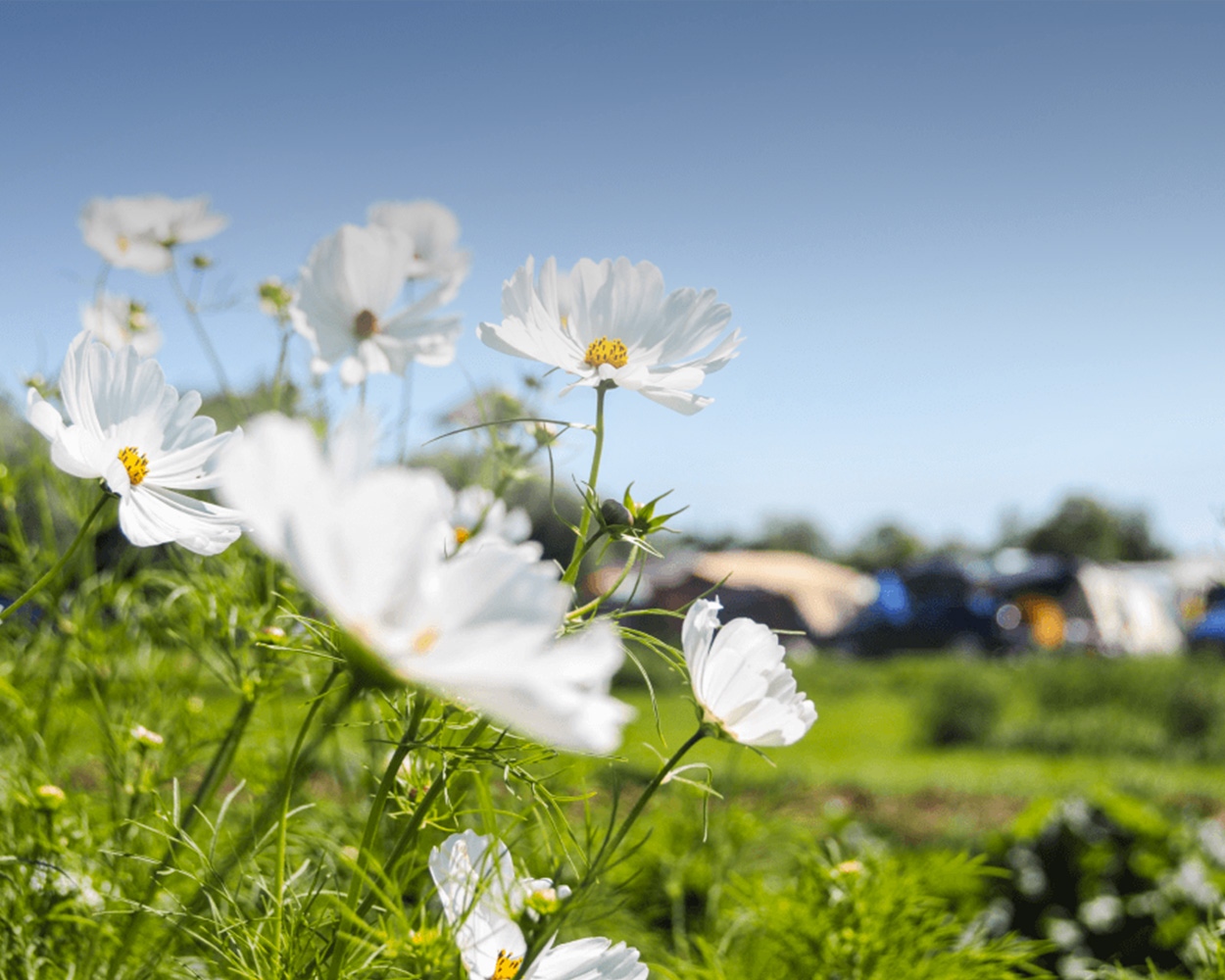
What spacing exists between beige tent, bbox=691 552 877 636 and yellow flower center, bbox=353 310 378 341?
26.8 ft

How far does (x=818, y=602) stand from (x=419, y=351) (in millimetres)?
10107

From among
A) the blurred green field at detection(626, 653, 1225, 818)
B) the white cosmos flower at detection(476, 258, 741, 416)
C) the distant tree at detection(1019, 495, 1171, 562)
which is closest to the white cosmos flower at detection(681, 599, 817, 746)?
the white cosmos flower at detection(476, 258, 741, 416)

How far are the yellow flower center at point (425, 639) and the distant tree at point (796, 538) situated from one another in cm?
2078

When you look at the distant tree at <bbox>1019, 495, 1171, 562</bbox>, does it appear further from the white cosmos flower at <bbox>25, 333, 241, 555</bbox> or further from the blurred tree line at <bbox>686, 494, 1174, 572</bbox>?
the white cosmos flower at <bbox>25, 333, 241, 555</bbox>

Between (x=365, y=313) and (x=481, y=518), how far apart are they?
6.6 inches

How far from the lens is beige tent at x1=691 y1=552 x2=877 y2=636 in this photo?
9789mm

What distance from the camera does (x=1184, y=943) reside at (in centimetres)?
121

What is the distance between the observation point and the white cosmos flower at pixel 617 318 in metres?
0.42

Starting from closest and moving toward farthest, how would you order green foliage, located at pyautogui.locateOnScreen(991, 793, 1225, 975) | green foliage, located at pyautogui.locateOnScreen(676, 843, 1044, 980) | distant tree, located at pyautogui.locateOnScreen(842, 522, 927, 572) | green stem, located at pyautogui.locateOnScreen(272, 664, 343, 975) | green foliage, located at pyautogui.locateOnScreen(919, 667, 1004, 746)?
green stem, located at pyautogui.locateOnScreen(272, 664, 343, 975)
green foliage, located at pyautogui.locateOnScreen(676, 843, 1044, 980)
green foliage, located at pyautogui.locateOnScreen(991, 793, 1225, 975)
green foliage, located at pyautogui.locateOnScreen(919, 667, 1004, 746)
distant tree, located at pyautogui.locateOnScreen(842, 522, 927, 572)

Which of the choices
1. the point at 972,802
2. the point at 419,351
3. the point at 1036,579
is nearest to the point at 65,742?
the point at 419,351

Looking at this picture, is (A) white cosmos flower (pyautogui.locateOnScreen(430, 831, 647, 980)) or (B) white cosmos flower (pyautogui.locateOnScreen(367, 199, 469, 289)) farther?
(B) white cosmos flower (pyautogui.locateOnScreen(367, 199, 469, 289))

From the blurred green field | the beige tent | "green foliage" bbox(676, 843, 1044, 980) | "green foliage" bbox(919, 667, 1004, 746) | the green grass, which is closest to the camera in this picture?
"green foliage" bbox(676, 843, 1044, 980)

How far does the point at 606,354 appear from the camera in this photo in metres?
0.43

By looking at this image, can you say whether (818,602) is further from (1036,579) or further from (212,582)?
(212,582)
